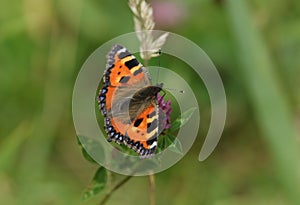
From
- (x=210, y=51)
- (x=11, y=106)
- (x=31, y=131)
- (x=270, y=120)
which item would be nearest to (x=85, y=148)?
(x=270, y=120)

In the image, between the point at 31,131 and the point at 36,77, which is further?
the point at 36,77

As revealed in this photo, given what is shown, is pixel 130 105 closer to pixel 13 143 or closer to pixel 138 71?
pixel 138 71

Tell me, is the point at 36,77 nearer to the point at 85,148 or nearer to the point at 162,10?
the point at 162,10

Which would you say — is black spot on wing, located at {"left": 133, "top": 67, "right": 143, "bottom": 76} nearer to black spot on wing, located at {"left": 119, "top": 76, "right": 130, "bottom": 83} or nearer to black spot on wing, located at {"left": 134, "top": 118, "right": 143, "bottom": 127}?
black spot on wing, located at {"left": 119, "top": 76, "right": 130, "bottom": 83}

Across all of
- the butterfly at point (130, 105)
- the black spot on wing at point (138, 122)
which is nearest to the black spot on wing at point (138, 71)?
the butterfly at point (130, 105)

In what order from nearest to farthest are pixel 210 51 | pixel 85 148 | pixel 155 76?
pixel 85 148 → pixel 155 76 → pixel 210 51

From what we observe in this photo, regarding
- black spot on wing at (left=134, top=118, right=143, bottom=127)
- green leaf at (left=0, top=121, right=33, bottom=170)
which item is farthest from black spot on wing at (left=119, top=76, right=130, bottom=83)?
green leaf at (left=0, top=121, right=33, bottom=170)

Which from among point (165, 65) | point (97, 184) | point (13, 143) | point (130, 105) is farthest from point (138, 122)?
point (165, 65)
